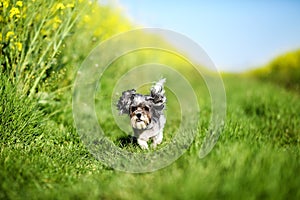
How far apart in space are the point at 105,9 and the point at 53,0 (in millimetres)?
3762

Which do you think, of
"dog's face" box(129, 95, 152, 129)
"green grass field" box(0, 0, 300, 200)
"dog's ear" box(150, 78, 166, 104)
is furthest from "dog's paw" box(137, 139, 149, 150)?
"dog's ear" box(150, 78, 166, 104)

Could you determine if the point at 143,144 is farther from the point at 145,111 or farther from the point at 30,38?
the point at 30,38

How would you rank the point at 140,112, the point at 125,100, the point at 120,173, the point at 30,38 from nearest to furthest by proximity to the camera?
the point at 120,173
the point at 140,112
the point at 125,100
the point at 30,38

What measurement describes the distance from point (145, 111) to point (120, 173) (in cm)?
74

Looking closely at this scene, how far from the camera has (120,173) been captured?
12.4 feet

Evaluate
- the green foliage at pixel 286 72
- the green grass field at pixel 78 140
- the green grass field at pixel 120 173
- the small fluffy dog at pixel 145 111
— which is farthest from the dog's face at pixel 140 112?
the green foliage at pixel 286 72

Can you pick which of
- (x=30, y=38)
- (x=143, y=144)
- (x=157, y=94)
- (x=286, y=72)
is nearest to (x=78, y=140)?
(x=143, y=144)

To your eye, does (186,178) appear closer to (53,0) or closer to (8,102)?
(8,102)

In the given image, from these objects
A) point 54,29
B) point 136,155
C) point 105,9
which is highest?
point 105,9

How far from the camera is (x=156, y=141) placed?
177 inches

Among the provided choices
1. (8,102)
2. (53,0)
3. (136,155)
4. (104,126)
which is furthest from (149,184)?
(53,0)

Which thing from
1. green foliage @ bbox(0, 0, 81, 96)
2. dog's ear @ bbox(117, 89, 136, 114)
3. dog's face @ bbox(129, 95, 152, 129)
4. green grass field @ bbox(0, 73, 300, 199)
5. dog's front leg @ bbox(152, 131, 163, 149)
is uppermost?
green foliage @ bbox(0, 0, 81, 96)

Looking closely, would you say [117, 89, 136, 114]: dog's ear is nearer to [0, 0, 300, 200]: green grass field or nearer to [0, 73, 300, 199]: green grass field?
[0, 0, 300, 200]: green grass field

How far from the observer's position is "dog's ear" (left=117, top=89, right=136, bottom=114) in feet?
14.1
